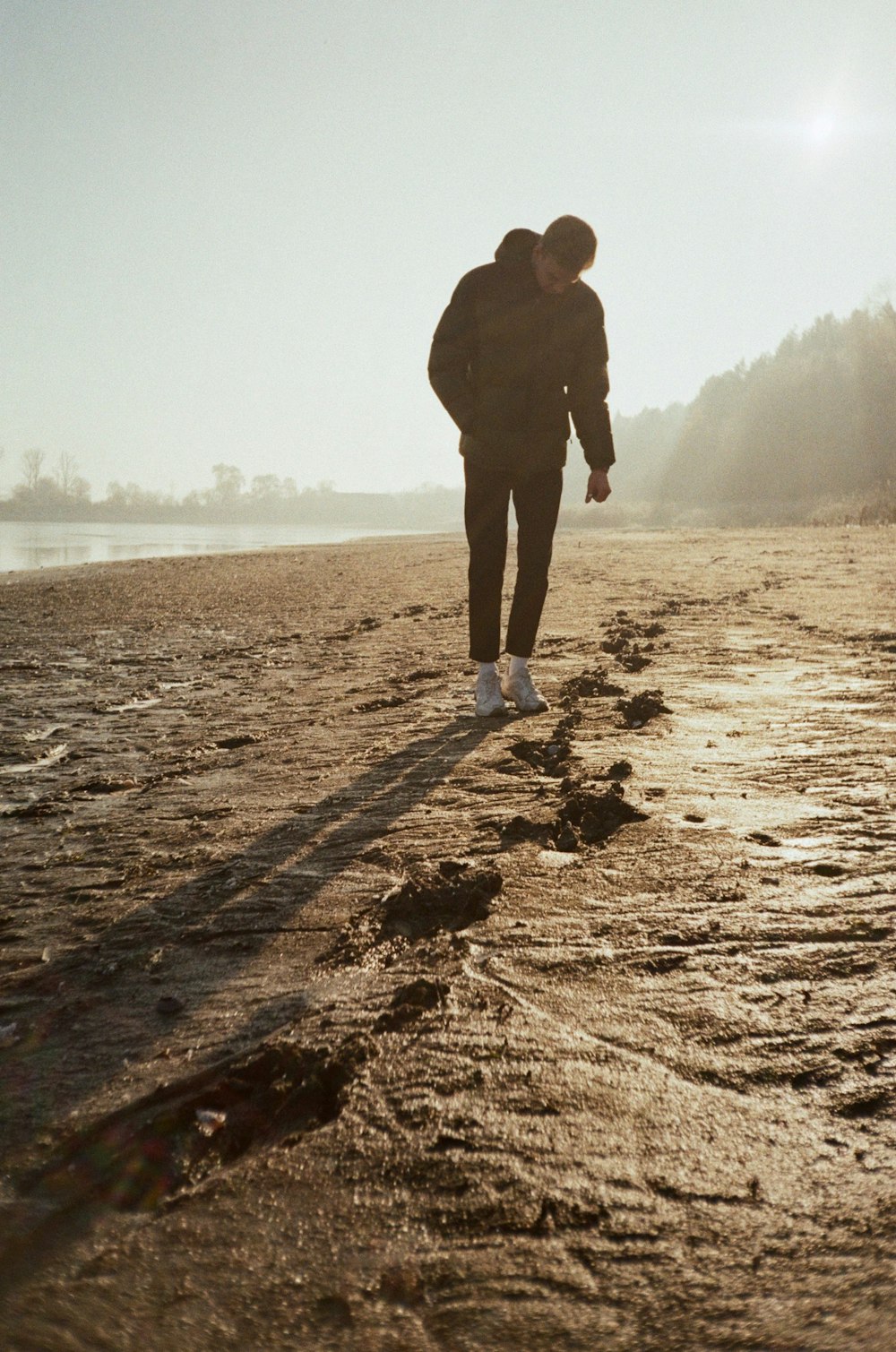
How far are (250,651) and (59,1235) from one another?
17.4ft

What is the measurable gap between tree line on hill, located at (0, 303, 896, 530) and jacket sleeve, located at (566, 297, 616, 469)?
25.1 m

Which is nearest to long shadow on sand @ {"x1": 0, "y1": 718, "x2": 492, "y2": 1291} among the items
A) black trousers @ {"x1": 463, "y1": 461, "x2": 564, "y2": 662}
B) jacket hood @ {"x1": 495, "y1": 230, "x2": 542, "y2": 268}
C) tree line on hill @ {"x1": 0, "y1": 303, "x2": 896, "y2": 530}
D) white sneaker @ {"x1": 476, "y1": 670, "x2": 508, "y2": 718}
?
white sneaker @ {"x1": 476, "y1": 670, "x2": 508, "y2": 718}

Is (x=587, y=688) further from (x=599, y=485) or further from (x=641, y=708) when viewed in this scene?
(x=599, y=485)

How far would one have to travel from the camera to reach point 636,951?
1935mm

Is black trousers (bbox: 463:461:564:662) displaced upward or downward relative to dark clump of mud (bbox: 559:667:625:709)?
upward

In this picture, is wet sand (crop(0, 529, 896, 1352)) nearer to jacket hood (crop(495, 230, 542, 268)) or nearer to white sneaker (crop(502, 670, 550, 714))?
white sneaker (crop(502, 670, 550, 714))

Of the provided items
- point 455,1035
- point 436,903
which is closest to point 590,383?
point 436,903

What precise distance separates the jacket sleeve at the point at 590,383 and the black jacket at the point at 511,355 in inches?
0.4

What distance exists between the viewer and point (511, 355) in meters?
4.17

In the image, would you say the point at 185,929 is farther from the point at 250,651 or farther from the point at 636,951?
the point at 250,651

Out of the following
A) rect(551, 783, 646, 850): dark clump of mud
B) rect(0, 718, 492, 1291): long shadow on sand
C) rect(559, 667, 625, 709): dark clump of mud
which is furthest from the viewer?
rect(559, 667, 625, 709): dark clump of mud

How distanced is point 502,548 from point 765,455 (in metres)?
63.5

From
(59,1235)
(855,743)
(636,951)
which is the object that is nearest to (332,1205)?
(59,1235)

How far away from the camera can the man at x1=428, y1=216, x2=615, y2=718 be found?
4.15 metres
